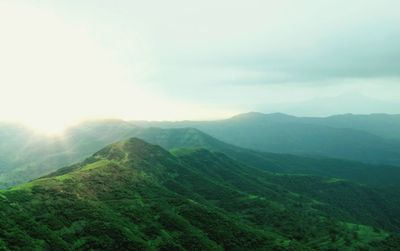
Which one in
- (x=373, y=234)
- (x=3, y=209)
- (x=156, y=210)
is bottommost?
(x=373, y=234)

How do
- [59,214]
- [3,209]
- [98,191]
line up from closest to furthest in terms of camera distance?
[3,209] < [59,214] < [98,191]

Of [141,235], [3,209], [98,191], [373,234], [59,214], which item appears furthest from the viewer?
[373,234]

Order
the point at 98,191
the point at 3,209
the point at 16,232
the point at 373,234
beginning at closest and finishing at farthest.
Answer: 1. the point at 16,232
2. the point at 3,209
3. the point at 98,191
4. the point at 373,234

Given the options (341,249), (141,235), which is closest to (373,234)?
(341,249)

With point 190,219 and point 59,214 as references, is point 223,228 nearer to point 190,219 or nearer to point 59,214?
point 190,219

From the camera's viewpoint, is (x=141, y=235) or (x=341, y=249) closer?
(x=141, y=235)

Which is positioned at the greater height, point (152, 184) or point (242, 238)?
point (152, 184)

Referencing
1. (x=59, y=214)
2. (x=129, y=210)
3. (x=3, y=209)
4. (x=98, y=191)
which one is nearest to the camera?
(x=3, y=209)

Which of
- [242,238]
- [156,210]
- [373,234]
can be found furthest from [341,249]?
[156,210]

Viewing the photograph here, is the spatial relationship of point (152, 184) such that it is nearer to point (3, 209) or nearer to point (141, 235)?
point (141, 235)
